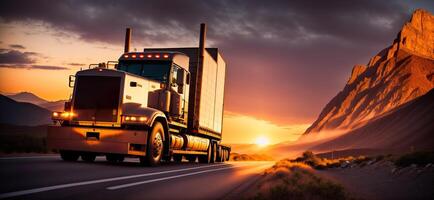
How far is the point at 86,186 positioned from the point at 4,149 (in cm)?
1347

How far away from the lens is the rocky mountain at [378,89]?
16220 cm

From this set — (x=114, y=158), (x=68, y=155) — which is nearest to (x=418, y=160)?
(x=114, y=158)

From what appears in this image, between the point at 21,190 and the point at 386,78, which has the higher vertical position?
the point at 386,78

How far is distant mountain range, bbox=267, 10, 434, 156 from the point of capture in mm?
130125

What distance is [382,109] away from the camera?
161 metres

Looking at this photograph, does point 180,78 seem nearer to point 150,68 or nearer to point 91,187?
point 150,68

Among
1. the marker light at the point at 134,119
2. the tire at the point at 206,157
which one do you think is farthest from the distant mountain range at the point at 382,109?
the marker light at the point at 134,119

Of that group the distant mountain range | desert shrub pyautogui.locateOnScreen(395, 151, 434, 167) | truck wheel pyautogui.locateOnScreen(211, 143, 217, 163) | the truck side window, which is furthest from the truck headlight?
the distant mountain range

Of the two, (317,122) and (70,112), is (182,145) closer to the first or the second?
(70,112)

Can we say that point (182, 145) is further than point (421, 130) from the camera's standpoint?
No

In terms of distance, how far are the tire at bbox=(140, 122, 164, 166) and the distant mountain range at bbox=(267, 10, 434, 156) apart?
107880 millimetres

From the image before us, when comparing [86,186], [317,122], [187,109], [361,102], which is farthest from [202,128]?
[317,122]

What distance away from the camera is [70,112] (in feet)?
54.1

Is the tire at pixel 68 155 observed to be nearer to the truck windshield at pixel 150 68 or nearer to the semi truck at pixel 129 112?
the semi truck at pixel 129 112
